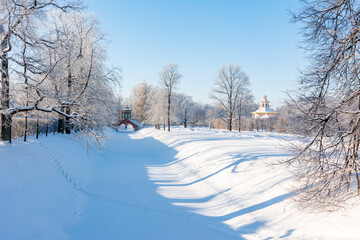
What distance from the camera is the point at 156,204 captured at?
6840mm

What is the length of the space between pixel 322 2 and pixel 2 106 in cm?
1000

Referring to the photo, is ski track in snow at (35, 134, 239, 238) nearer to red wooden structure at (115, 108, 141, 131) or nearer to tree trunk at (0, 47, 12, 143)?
tree trunk at (0, 47, 12, 143)

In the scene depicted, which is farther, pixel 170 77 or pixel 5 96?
pixel 170 77

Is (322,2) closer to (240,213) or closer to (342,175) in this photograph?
(342,175)

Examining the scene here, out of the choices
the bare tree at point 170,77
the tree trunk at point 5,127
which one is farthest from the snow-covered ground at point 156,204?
the bare tree at point 170,77

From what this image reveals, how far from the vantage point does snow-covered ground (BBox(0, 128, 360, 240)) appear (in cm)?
451

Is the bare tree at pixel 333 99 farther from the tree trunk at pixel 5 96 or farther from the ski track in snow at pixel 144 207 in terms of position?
the tree trunk at pixel 5 96

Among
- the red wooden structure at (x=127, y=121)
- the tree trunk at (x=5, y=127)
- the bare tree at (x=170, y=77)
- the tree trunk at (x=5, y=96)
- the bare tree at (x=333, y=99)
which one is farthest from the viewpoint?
the red wooden structure at (x=127, y=121)

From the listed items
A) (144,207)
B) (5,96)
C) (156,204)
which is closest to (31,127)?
(5,96)

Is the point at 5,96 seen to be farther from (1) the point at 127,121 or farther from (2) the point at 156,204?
(1) the point at 127,121

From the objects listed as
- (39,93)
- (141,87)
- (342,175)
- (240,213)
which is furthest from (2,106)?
(141,87)

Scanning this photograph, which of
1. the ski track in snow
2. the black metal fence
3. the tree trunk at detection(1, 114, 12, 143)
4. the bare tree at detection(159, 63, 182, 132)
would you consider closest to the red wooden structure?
the bare tree at detection(159, 63, 182, 132)

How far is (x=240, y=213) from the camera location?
596 centimetres

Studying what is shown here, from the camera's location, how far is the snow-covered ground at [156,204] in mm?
4508
